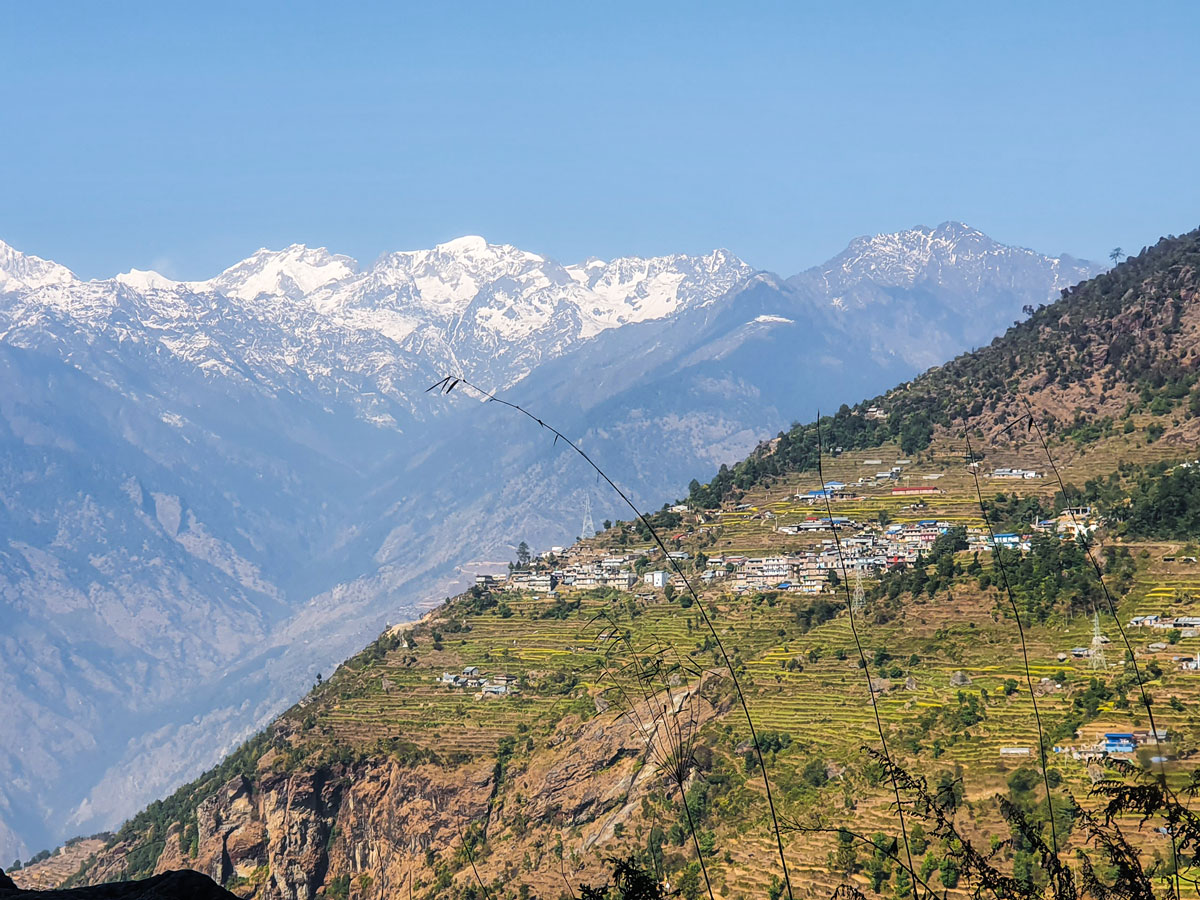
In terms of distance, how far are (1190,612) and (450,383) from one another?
136 ft

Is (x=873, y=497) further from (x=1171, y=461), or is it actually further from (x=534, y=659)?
(x=534, y=659)

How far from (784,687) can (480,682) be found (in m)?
16.5

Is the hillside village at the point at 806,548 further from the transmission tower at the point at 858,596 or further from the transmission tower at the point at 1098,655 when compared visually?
the transmission tower at the point at 1098,655

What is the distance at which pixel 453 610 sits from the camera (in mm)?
→ 72688

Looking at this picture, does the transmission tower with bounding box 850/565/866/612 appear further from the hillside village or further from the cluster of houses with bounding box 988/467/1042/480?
the cluster of houses with bounding box 988/467/1042/480

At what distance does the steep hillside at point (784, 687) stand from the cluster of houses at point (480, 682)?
0.53ft

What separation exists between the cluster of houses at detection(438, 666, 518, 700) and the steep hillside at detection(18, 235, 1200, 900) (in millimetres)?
160

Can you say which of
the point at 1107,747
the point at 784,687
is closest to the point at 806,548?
the point at 784,687

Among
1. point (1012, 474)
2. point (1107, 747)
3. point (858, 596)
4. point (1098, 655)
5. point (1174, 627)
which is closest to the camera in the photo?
point (1107, 747)

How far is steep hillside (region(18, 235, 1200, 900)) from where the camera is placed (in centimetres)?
3606

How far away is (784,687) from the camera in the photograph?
46844mm

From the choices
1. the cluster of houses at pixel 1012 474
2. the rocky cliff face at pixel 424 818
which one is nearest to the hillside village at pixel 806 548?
the cluster of houses at pixel 1012 474

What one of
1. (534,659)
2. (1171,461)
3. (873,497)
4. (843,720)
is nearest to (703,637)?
(534,659)

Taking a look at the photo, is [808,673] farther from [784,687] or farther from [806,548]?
[806,548]
